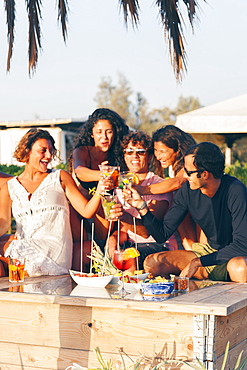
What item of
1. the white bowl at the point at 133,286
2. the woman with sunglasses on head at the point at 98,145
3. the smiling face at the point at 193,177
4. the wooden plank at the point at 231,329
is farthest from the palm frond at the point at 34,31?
the wooden plank at the point at 231,329

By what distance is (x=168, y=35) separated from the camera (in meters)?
4.71

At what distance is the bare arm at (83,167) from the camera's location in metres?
4.88

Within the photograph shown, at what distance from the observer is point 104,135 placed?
509cm

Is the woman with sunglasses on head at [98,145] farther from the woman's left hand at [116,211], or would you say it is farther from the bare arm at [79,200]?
the woman's left hand at [116,211]

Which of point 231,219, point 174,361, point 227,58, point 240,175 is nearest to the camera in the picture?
point 174,361

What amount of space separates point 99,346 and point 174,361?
0.53 m

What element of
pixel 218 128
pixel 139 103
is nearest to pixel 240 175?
pixel 218 128

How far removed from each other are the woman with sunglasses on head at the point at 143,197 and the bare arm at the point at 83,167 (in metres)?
0.22

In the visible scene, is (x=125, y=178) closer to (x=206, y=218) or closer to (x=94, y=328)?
(x=206, y=218)

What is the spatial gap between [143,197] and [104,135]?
0.59 m

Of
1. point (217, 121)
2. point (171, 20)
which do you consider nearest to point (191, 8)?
point (171, 20)

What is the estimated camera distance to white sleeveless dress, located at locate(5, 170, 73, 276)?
173 inches

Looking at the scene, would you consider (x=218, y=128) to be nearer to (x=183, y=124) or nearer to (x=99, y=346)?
(x=183, y=124)

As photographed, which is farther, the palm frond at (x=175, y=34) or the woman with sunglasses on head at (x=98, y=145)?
the woman with sunglasses on head at (x=98, y=145)
